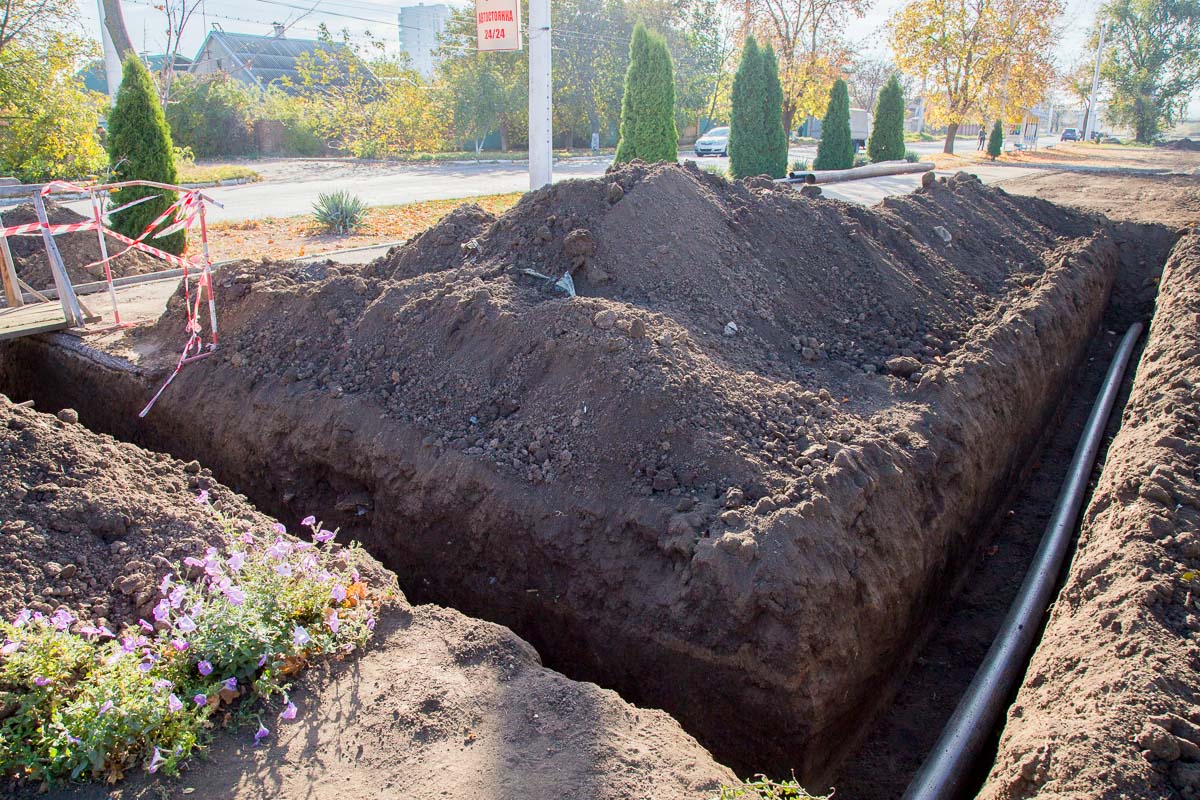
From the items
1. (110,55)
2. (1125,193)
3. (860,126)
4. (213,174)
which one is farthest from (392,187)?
(860,126)

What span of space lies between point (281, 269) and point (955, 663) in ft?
19.7

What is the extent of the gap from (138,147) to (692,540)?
37.3 ft

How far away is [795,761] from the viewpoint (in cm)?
380

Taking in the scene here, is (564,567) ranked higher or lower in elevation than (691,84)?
lower

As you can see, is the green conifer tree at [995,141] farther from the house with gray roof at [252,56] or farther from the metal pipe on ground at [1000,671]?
the house with gray roof at [252,56]

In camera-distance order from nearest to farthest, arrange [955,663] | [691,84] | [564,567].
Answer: [564,567] < [955,663] < [691,84]

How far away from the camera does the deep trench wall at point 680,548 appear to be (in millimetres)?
3736

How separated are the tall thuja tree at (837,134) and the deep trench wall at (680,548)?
1934 cm

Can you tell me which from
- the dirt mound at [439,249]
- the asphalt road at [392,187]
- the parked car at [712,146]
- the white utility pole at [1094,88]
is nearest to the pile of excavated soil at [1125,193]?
the asphalt road at [392,187]

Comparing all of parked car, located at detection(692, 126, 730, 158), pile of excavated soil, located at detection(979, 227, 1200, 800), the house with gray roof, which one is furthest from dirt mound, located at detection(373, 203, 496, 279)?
the house with gray roof

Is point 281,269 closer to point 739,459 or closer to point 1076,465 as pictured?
point 739,459

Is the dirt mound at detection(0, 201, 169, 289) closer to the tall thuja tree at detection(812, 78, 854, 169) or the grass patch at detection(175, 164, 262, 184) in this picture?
the grass patch at detection(175, 164, 262, 184)

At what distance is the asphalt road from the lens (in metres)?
17.3

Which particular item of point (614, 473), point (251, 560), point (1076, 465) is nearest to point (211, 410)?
point (251, 560)
